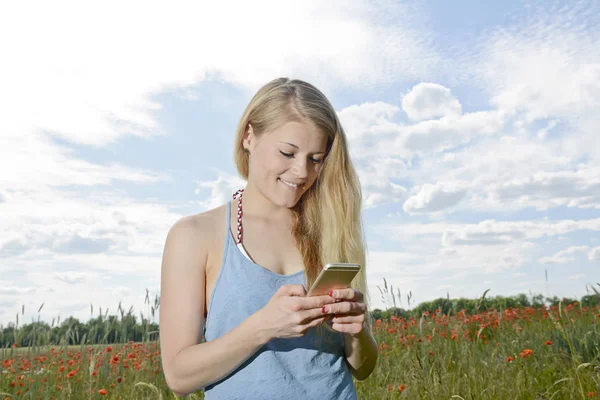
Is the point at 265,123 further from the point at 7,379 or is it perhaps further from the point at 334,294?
the point at 7,379

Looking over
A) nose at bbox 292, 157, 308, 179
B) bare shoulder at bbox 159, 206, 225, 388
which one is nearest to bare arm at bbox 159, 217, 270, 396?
bare shoulder at bbox 159, 206, 225, 388

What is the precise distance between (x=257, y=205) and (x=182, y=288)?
1.62 ft

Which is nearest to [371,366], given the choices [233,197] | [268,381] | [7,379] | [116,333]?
[268,381]

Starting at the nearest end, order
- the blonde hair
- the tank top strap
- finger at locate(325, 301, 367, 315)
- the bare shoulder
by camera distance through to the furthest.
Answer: finger at locate(325, 301, 367, 315), the bare shoulder, the tank top strap, the blonde hair

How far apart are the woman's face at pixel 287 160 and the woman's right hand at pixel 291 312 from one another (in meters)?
0.58

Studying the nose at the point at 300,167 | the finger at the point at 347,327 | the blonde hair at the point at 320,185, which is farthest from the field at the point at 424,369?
the nose at the point at 300,167

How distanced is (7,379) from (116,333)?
0.91 metres

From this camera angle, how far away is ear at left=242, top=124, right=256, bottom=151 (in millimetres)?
2501

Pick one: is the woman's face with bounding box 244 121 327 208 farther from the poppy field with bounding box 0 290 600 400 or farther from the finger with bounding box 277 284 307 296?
the poppy field with bounding box 0 290 600 400

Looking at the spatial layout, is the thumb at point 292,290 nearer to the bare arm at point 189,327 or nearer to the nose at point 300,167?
the bare arm at point 189,327

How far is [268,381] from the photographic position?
84.7 inches

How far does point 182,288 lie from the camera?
2.18 metres

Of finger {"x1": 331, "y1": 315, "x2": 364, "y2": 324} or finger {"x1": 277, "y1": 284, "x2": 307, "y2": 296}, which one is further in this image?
finger {"x1": 331, "y1": 315, "x2": 364, "y2": 324}

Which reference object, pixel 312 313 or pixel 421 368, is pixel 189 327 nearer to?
pixel 312 313
